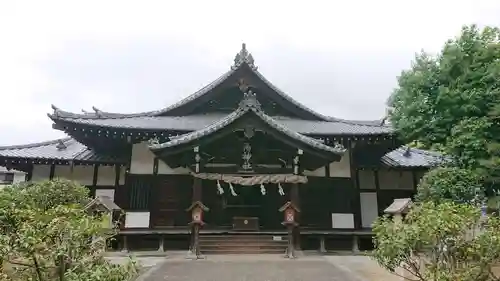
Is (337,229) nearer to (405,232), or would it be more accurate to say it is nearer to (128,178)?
(128,178)

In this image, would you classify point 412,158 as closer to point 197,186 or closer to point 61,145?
point 197,186

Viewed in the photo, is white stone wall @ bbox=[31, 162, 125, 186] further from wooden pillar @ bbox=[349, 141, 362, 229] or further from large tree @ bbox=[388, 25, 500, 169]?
large tree @ bbox=[388, 25, 500, 169]

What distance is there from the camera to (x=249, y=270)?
1005cm

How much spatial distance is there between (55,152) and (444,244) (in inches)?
613

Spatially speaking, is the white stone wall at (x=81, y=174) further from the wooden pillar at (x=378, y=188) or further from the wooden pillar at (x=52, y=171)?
the wooden pillar at (x=378, y=188)

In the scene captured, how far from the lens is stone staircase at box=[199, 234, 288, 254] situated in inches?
542

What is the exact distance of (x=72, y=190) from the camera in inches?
437

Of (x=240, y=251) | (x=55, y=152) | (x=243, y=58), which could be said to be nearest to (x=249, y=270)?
(x=240, y=251)

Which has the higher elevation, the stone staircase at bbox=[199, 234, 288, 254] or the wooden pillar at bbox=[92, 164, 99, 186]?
the wooden pillar at bbox=[92, 164, 99, 186]

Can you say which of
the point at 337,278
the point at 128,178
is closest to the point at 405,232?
the point at 337,278

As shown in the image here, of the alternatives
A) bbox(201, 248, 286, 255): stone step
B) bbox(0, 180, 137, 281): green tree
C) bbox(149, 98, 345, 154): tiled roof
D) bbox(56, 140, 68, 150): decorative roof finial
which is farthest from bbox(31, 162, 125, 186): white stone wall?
bbox(0, 180, 137, 281): green tree

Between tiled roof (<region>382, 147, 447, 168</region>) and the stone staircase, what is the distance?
6.27m

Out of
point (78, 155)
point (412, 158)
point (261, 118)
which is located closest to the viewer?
point (261, 118)

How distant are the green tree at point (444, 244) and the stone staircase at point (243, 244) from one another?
7530 mm
